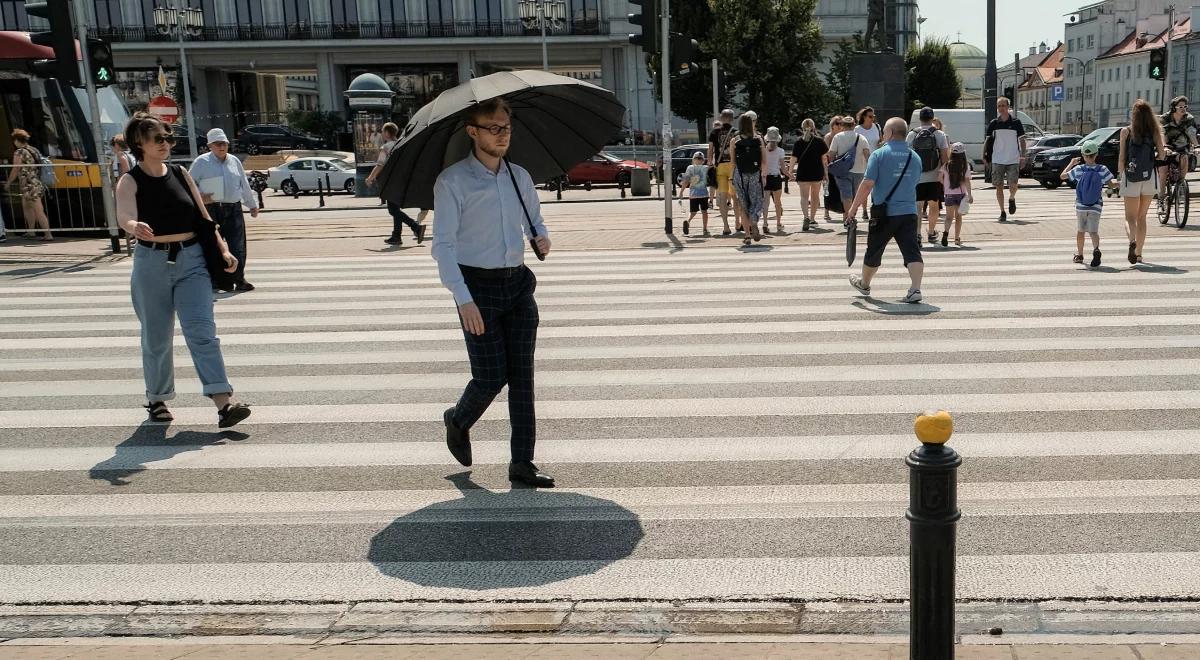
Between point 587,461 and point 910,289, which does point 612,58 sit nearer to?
point 910,289

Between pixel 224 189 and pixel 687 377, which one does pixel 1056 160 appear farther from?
pixel 687 377

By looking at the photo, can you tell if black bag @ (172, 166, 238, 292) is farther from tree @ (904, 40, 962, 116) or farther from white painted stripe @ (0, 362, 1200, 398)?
tree @ (904, 40, 962, 116)

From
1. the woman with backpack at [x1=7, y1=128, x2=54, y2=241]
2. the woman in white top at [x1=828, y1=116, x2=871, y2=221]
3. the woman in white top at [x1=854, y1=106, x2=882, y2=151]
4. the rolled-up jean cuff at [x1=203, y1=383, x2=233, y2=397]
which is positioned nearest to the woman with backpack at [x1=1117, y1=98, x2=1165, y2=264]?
the woman in white top at [x1=828, y1=116, x2=871, y2=221]

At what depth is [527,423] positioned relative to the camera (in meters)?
5.47

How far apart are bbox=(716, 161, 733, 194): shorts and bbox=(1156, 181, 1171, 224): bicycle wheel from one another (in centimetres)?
601

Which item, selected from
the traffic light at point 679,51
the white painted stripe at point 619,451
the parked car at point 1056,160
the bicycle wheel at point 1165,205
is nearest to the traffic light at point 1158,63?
the parked car at point 1056,160

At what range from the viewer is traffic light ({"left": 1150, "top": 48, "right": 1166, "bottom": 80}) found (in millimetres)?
26906

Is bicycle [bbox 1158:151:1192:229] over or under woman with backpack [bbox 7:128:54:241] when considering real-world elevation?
under

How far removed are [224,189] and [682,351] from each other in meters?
6.03

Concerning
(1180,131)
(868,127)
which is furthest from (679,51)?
(1180,131)

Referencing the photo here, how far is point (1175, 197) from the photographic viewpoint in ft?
53.3

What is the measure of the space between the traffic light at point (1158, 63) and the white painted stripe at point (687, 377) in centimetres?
2191

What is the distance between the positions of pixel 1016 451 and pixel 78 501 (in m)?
4.53

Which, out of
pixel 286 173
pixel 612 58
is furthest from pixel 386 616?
pixel 612 58
